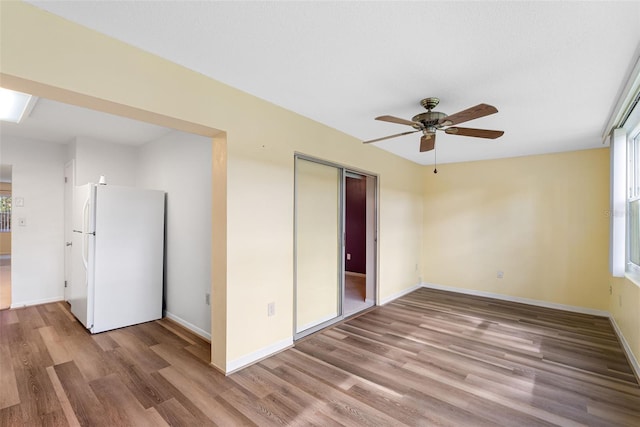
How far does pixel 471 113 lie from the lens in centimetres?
212

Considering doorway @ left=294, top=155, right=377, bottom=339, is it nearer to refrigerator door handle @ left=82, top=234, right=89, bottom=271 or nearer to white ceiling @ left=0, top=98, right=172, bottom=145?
white ceiling @ left=0, top=98, right=172, bottom=145

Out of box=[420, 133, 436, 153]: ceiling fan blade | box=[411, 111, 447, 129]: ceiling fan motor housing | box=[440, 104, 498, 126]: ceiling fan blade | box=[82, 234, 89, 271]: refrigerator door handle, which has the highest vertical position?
box=[411, 111, 447, 129]: ceiling fan motor housing

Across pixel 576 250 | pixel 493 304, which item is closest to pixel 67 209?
pixel 493 304

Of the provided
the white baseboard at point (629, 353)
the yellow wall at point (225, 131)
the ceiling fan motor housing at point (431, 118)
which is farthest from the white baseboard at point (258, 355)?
the white baseboard at point (629, 353)

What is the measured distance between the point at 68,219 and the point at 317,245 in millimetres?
3738

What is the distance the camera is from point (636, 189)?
122 inches

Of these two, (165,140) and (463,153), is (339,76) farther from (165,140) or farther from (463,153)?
(463,153)

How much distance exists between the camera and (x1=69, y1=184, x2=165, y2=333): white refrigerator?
332cm

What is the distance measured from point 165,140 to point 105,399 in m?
3.01

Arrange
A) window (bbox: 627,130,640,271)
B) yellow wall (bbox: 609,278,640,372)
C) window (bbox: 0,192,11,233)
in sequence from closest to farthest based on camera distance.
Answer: yellow wall (bbox: 609,278,640,372) < window (bbox: 627,130,640,271) < window (bbox: 0,192,11,233)

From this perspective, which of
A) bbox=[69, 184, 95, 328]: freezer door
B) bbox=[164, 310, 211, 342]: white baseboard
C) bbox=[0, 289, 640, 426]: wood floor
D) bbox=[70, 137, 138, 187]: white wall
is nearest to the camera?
bbox=[0, 289, 640, 426]: wood floor

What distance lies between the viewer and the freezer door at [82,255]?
3.29 meters

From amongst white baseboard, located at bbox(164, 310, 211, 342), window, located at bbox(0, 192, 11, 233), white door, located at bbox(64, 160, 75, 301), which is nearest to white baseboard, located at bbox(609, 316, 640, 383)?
white baseboard, located at bbox(164, 310, 211, 342)

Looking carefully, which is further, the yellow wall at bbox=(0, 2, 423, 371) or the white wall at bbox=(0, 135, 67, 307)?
the white wall at bbox=(0, 135, 67, 307)
